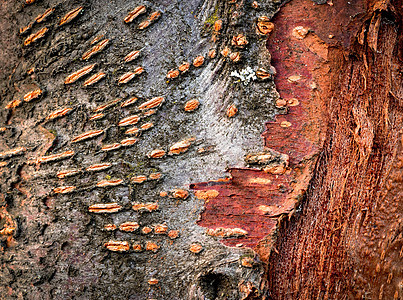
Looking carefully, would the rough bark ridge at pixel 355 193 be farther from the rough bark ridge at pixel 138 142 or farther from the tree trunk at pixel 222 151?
the rough bark ridge at pixel 138 142

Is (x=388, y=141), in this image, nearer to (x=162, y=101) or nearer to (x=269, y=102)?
(x=269, y=102)

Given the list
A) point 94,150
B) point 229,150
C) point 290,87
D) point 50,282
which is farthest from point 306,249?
point 50,282

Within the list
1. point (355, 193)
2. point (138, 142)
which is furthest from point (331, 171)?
point (138, 142)

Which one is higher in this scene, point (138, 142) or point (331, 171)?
point (138, 142)

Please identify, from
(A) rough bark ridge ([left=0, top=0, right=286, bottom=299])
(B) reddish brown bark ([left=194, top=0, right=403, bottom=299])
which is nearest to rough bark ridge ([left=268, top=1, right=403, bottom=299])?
(B) reddish brown bark ([left=194, top=0, right=403, bottom=299])

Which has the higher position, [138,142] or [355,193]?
[138,142]

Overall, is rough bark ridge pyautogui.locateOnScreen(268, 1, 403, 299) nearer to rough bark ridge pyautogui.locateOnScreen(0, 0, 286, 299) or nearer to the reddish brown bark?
the reddish brown bark

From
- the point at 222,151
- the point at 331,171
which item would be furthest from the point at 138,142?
the point at 331,171

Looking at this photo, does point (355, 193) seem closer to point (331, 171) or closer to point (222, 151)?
point (331, 171)

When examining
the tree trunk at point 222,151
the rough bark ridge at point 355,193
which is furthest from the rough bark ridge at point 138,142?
the rough bark ridge at point 355,193
